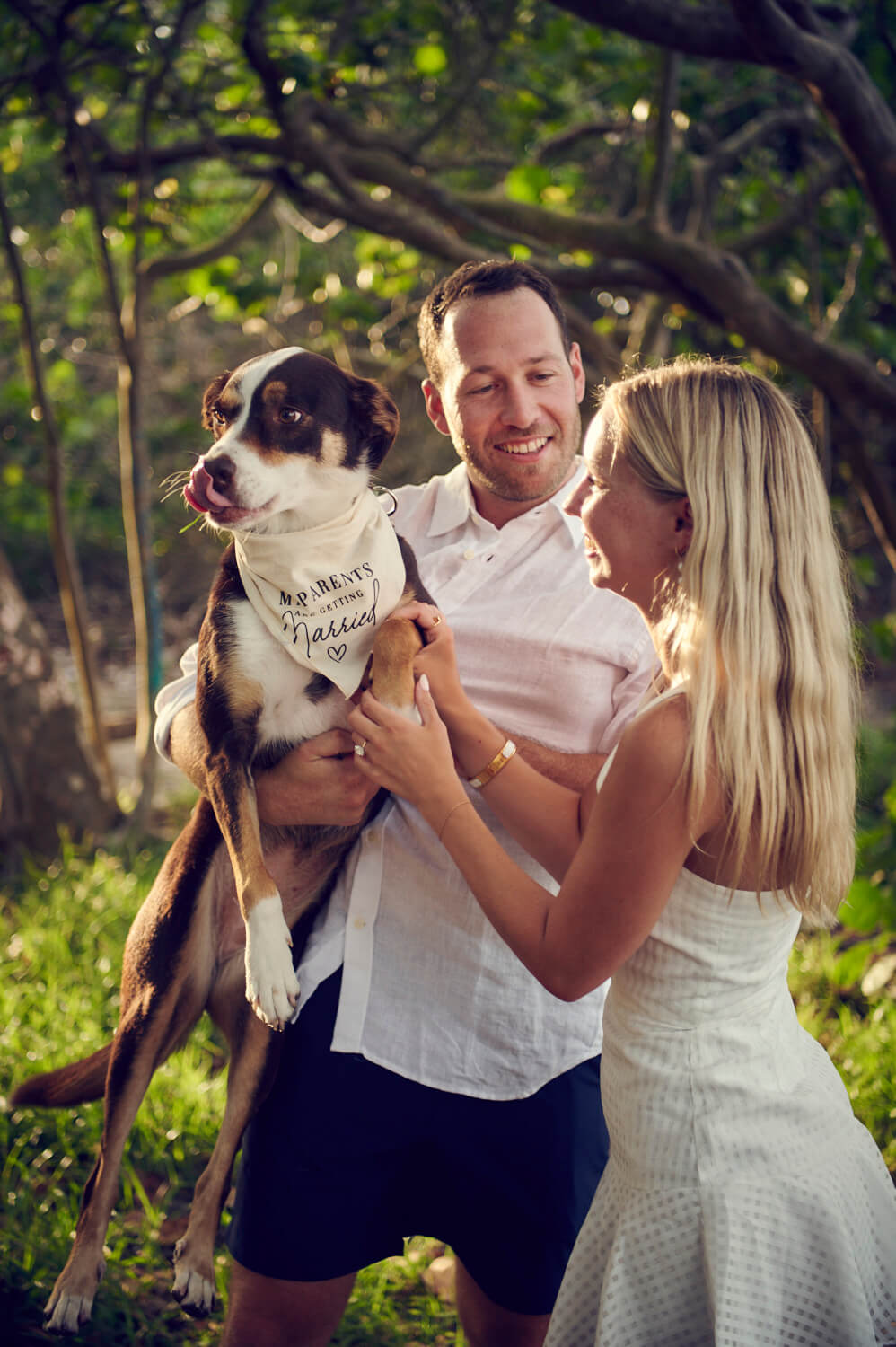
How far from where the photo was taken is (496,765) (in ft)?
5.30

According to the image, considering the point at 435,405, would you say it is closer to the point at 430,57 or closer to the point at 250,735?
the point at 250,735

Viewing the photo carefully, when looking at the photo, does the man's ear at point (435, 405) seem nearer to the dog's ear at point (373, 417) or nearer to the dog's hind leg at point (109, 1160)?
the dog's ear at point (373, 417)

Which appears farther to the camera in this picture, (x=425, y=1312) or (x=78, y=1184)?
(x=78, y=1184)

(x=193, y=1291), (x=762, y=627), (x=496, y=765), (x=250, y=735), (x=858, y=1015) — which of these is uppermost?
(x=762, y=627)

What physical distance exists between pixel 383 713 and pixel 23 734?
3.49 meters

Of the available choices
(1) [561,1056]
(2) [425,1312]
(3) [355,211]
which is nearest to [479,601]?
(1) [561,1056]

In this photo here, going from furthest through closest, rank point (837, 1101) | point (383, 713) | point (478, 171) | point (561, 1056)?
point (478, 171)
point (561, 1056)
point (383, 713)
point (837, 1101)

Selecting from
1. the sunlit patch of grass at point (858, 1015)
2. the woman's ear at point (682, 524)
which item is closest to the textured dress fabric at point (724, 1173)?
the woman's ear at point (682, 524)

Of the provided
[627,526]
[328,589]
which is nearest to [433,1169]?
[328,589]

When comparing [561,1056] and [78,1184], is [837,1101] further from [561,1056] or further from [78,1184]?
[78,1184]

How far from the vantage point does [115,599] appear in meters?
9.23

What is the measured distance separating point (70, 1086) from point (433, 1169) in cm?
79

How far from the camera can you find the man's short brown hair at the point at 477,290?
1.95 metres

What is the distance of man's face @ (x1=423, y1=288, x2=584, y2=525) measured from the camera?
1915 millimetres
